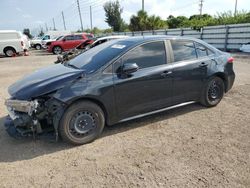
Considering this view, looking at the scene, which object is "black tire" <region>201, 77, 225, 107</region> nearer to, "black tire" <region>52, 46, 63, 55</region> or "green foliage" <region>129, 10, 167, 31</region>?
"black tire" <region>52, 46, 63, 55</region>

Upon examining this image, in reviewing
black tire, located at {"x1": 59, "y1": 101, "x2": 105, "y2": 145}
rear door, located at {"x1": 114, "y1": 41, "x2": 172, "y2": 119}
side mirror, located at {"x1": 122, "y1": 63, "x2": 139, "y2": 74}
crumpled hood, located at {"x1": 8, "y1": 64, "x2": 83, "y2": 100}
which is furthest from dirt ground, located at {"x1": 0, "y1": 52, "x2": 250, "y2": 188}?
side mirror, located at {"x1": 122, "y1": 63, "x2": 139, "y2": 74}

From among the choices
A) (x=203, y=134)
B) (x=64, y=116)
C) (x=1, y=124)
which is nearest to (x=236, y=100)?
(x=203, y=134)

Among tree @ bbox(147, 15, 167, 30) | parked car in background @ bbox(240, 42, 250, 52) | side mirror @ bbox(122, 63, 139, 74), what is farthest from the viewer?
tree @ bbox(147, 15, 167, 30)

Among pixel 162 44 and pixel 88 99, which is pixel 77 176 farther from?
pixel 162 44

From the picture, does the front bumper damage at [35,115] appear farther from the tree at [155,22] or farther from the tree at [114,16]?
the tree at [114,16]

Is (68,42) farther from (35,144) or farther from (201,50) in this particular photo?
(35,144)

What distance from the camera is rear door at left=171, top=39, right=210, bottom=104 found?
454 centimetres

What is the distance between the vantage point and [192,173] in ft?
9.82

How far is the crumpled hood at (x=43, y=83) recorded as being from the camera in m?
3.62

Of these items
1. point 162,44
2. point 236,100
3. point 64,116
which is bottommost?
point 236,100

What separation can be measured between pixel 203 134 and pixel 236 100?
2156mm

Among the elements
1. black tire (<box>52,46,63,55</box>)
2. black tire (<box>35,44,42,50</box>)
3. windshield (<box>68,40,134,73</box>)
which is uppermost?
windshield (<box>68,40,134,73</box>)

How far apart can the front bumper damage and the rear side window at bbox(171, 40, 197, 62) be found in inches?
93.2

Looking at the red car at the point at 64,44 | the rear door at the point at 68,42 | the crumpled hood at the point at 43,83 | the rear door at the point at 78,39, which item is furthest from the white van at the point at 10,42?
the crumpled hood at the point at 43,83
